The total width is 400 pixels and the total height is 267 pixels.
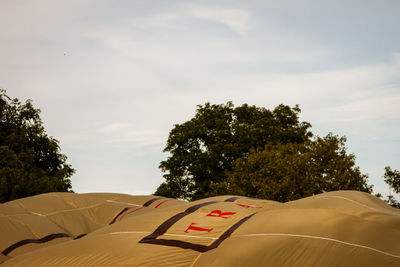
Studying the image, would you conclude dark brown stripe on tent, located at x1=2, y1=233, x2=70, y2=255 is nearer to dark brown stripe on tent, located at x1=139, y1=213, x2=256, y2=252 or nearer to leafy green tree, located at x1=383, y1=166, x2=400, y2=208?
dark brown stripe on tent, located at x1=139, y1=213, x2=256, y2=252

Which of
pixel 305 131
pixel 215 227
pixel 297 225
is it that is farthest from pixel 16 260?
pixel 305 131

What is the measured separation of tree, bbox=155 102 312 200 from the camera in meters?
27.6

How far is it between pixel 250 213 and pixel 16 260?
6.78 ft

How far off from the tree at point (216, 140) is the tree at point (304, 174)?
228 inches

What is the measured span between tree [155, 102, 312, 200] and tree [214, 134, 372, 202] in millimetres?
5802

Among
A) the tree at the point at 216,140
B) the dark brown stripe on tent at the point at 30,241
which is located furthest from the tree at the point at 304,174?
the dark brown stripe on tent at the point at 30,241

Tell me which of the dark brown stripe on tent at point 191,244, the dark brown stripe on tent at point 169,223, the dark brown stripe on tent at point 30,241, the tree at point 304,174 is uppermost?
the tree at point 304,174

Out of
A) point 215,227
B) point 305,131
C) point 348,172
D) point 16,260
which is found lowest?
point 16,260

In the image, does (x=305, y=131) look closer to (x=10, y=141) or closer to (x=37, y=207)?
(x=10, y=141)

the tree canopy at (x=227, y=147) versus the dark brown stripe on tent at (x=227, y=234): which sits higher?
the tree canopy at (x=227, y=147)

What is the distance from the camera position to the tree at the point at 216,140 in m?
27.6

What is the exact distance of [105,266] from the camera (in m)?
4.04

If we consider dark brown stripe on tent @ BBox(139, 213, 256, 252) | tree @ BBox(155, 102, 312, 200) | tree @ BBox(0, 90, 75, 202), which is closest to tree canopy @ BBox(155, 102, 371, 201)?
tree @ BBox(155, 102, 312, 200)

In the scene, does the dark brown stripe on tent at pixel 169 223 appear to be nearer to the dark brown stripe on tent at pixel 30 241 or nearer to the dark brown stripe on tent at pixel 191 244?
the dark brown stripe on tent at pixel 191 244
